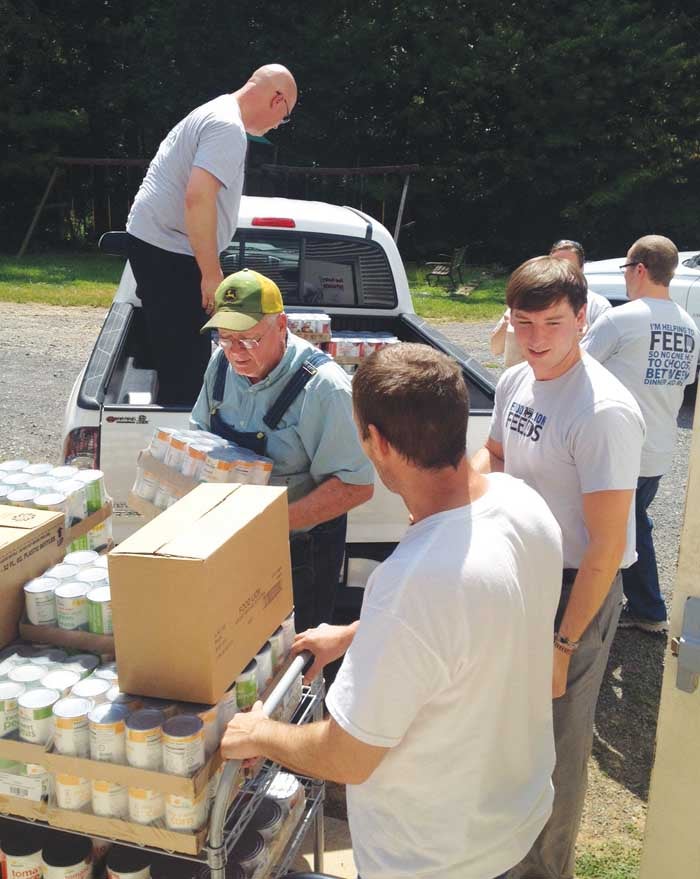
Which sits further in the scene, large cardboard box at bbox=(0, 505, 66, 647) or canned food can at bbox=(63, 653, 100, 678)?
large cardboard box at bbox=(0, 505, 66, 647)

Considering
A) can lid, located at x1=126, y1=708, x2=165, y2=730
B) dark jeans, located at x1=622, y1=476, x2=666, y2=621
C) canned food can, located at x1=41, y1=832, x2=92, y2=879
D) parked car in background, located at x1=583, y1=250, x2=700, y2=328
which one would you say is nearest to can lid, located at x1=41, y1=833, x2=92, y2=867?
canned food can, located at x1=41, y1=832, x2=92, y2=879

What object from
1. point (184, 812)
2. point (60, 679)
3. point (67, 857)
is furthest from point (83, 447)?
point (184, 812)

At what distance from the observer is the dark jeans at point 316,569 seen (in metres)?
3.25

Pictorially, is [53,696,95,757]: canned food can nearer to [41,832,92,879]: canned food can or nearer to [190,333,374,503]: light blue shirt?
[41,832,92,879]: canned food can

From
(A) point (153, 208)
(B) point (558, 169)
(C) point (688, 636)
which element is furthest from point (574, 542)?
(B) point (558, 169)

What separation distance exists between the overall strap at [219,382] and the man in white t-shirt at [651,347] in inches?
88.5

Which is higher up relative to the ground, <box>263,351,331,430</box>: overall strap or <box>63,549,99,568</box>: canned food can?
<box>263,351,331,430</box>: overall strap

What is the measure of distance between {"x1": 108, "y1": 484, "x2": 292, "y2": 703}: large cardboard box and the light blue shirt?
0.88 metres

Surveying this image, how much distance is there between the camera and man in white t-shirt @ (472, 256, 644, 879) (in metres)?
2.58

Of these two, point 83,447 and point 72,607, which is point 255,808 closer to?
point 72,607

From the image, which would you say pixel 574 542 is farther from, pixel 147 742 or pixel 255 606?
pixel 147 742

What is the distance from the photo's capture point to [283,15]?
2441 cm

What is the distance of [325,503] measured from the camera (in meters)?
3.08

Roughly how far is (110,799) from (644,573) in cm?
368
